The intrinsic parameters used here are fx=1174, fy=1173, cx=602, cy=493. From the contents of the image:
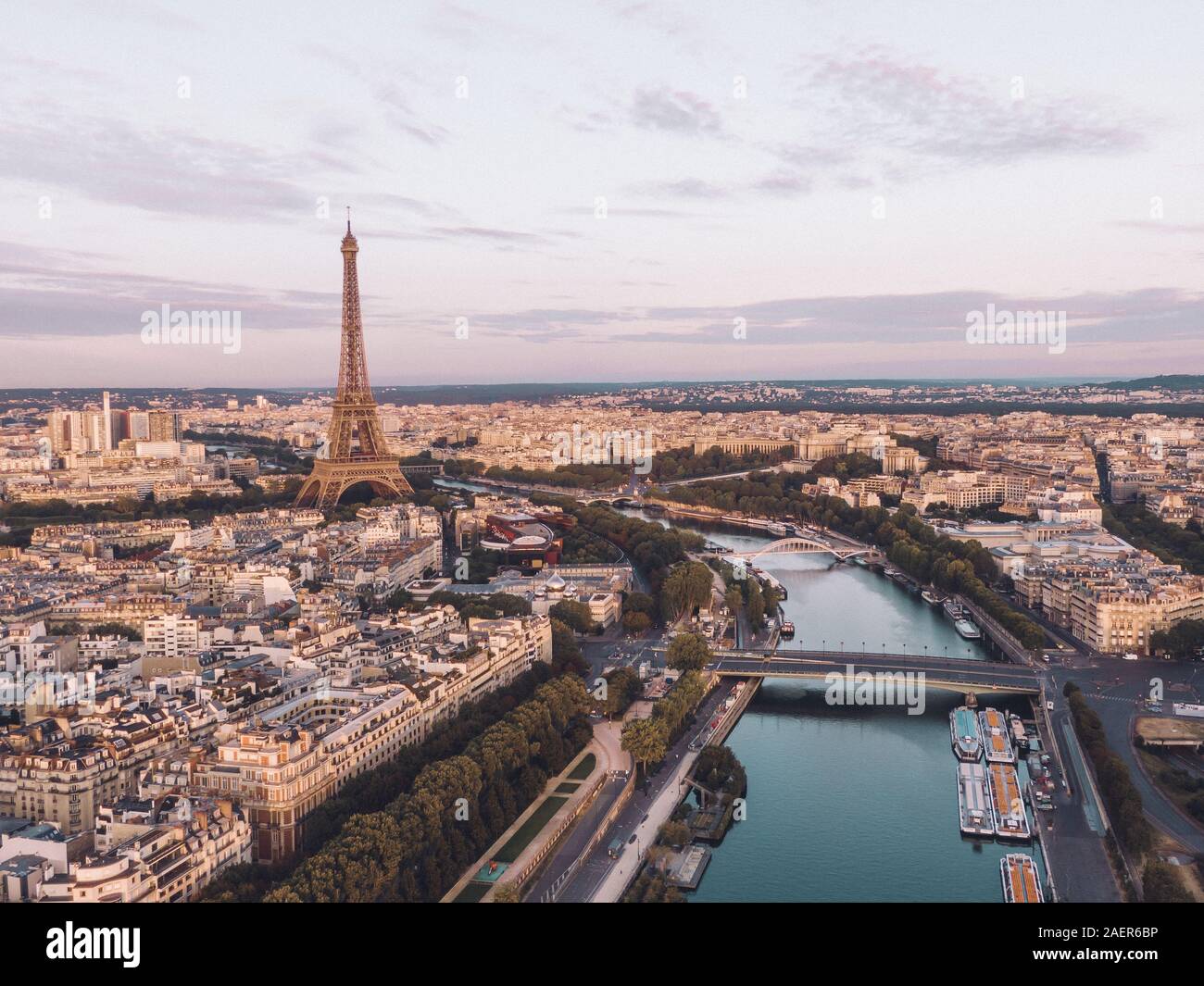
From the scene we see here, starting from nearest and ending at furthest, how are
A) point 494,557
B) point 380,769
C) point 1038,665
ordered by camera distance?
point 380,769
point 1038,665
point 494,557

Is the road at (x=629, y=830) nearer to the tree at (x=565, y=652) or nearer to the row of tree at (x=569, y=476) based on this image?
the tree at (x=565, y=652)

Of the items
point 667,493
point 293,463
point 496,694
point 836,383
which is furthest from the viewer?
point 836,383

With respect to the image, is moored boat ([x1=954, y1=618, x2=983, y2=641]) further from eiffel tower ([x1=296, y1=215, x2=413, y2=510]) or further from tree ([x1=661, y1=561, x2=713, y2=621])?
eiffel tower ([x1=296, y1=215, x2=413, y2=510])

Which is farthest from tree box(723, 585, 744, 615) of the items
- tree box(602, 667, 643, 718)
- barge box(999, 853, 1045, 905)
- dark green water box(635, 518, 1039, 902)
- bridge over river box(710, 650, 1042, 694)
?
barge box(999, 853, 1045, 905)

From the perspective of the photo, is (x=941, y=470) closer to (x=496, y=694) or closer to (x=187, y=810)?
(x=496, y=694)

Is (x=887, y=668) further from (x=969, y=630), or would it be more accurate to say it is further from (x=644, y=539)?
(x=644, y=539)

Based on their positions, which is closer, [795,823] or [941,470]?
[795,823]

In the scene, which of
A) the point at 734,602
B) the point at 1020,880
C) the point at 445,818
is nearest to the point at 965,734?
the point at 1020,880

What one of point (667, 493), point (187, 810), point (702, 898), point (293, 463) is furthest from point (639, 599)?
point (293, 463)
